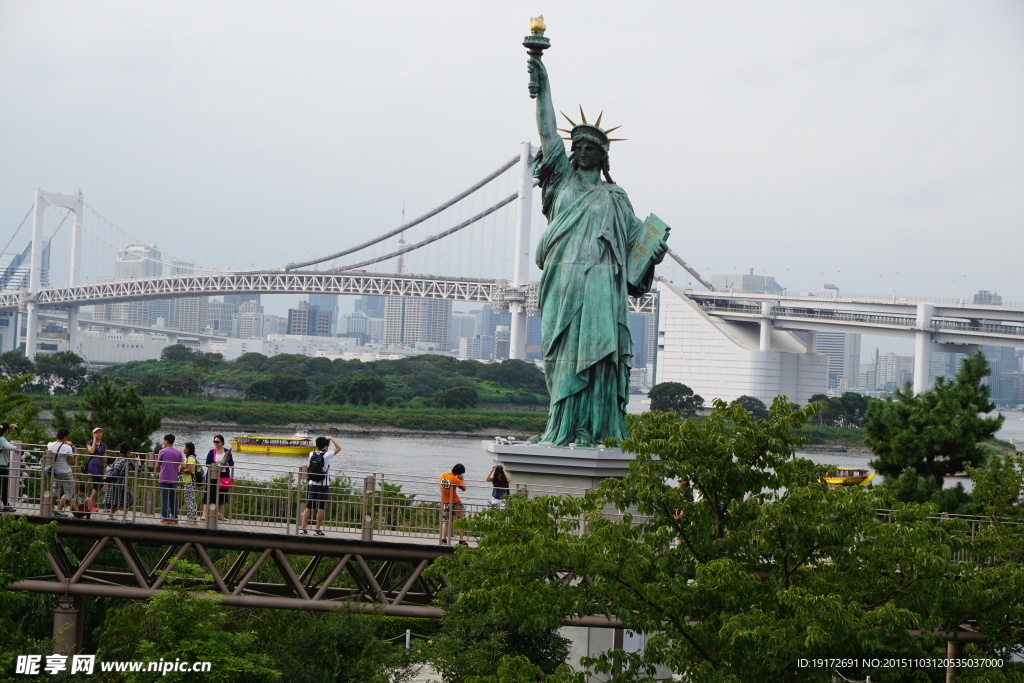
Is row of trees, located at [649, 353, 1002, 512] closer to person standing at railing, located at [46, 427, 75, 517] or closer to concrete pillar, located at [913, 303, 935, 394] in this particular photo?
person standing at railing, located at [46, 427, 75, 517]

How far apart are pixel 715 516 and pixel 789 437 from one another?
2.36ft

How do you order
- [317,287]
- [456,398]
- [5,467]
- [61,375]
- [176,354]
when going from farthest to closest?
[176,354] < [317,287] < [456,398] < [61,375] < [5,467]

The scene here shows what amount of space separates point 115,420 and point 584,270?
13201 millimetres

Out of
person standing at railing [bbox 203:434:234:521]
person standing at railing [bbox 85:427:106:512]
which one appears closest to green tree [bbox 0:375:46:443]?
person standing at railing [bbox 85:427:106:512]

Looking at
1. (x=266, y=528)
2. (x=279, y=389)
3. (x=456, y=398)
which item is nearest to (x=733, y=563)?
(x=266, y=528)

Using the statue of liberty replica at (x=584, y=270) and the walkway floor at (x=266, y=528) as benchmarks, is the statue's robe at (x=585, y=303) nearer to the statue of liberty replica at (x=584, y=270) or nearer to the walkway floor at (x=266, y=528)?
the statue of liberty replica at (x=584, y=270)

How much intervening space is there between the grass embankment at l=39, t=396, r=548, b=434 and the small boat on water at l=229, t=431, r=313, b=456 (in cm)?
964

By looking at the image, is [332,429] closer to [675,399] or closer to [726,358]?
[675,399]

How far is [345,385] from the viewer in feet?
203

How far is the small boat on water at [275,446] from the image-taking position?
4519 centimetres

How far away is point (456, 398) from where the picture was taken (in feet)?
210

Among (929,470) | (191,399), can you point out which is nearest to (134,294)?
(191,399)

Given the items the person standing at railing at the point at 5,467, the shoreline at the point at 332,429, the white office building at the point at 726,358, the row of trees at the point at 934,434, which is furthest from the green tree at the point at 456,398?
the person standing at railing at the point at 5,467

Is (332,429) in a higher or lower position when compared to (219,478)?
lower
